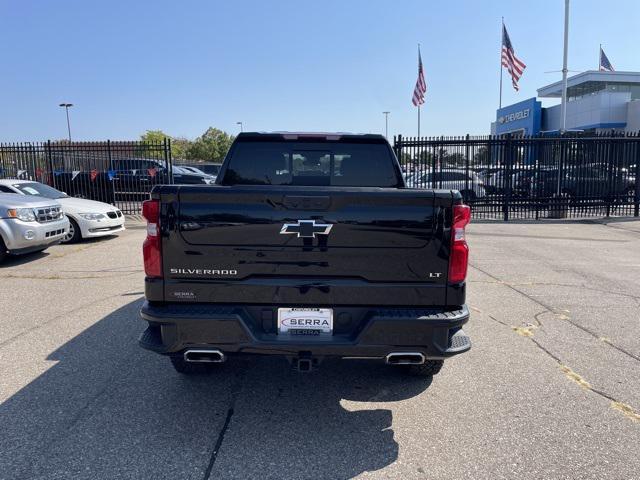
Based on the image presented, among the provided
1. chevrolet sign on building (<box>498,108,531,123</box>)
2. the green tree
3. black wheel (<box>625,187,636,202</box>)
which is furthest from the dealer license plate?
the green tree

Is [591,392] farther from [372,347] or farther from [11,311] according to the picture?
[11,311]

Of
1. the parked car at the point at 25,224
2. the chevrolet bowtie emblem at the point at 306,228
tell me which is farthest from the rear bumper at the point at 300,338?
the parked car at the point at 25,224

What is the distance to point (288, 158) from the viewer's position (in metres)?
4.60

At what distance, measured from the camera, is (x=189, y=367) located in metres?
4.11

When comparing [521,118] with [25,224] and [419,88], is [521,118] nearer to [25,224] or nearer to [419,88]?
[419,88]

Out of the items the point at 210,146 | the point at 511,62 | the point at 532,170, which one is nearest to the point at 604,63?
the point at 511,62

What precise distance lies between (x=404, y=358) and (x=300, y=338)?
0.69 meters

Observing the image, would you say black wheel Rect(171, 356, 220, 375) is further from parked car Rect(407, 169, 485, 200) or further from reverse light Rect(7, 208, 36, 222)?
parked car Rect(407, 169, 485, 200)

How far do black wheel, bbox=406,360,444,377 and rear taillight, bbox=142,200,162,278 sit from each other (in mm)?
2210

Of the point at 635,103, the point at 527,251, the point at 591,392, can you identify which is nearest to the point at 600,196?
the point at 527,251

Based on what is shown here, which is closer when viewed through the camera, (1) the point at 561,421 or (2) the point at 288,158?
(1) the point at 561,421

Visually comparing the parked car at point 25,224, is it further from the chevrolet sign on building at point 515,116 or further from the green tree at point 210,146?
the green tree at point 210,146

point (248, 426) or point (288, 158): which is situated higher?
point (288, 158)

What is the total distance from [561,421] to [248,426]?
86.6 inches
